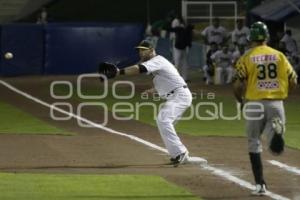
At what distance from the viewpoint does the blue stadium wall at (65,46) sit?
116 feet

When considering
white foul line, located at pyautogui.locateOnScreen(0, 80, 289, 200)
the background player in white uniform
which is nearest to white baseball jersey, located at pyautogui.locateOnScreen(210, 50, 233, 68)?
the background player in white uniform

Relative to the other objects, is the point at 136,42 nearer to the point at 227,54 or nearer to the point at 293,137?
the point at 227,54

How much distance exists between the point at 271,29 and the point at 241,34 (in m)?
1.78

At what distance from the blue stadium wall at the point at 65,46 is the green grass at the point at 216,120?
362 inches

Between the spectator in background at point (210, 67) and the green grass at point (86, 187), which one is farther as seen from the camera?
the spectator in background at point (210, 67)

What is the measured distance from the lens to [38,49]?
117 ft

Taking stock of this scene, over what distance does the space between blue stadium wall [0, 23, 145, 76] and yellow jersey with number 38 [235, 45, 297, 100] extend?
24.8 meters

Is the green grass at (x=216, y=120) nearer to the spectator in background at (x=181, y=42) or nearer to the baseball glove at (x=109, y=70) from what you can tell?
the spectator in background at (x=181, y=42)

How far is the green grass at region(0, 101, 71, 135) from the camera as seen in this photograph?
18656mm

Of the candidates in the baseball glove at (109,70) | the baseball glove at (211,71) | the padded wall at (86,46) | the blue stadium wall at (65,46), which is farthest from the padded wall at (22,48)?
the baseball glove at (109,70)

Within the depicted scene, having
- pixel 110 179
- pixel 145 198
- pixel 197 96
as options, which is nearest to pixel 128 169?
pixel 110 179

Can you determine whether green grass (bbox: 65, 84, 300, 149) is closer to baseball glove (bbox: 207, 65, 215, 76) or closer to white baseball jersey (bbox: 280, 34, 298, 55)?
baseball glove (bbox: 207, 65, 215, 76)

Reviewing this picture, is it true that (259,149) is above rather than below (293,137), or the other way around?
above

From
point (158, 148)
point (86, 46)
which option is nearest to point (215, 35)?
point (86, 46)
